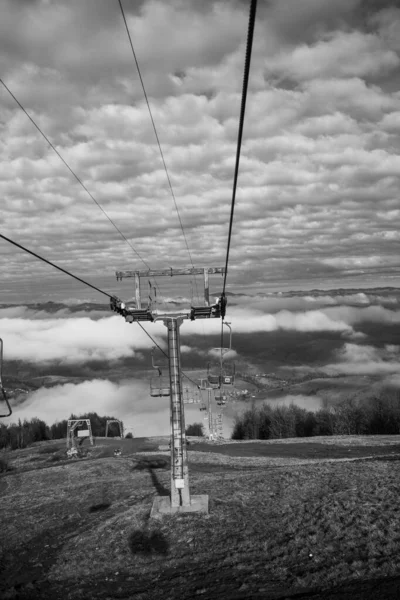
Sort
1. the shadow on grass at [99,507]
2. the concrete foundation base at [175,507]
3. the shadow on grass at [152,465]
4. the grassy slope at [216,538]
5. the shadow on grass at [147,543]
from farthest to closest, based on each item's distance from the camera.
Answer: the shadow on grass at [152,465] → the shadow on grass at [99,507] → the concrete foundation base at [175,507] → the shadow on grass at [147,543] → the grassy slope at [216,538]

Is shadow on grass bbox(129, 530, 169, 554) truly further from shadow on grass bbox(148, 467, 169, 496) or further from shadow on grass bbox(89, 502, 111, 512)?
shadow on grass bbox(148, 467, 169, 496)

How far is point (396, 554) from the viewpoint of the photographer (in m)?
12.6

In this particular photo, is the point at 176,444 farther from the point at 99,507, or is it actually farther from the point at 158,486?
the point at 158,486

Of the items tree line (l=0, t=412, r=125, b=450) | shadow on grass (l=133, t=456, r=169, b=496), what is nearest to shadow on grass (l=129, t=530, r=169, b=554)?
shadow on grass (l=133, t=456, r=169, b=496)

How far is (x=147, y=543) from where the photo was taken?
49.9ft

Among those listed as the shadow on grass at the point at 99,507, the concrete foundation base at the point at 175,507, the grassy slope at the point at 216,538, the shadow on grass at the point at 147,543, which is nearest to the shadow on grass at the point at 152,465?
the grassy slope at the point at 216,538

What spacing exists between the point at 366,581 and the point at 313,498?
5.97 m

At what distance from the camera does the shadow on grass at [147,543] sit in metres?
14.7

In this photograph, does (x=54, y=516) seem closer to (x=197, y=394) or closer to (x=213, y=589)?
(x=213, y=589)

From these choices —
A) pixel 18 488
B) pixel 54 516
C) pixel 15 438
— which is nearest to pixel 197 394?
pixel 18 488

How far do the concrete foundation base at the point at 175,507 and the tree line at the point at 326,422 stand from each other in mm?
64252

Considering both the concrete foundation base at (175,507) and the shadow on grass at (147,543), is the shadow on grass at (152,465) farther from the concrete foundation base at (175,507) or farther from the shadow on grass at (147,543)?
the shadow on grass at (147,543)

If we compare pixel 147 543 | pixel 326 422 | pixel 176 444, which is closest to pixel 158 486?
pixel 176 444

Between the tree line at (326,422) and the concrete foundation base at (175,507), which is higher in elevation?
the concrete foundation base at (175,507)
